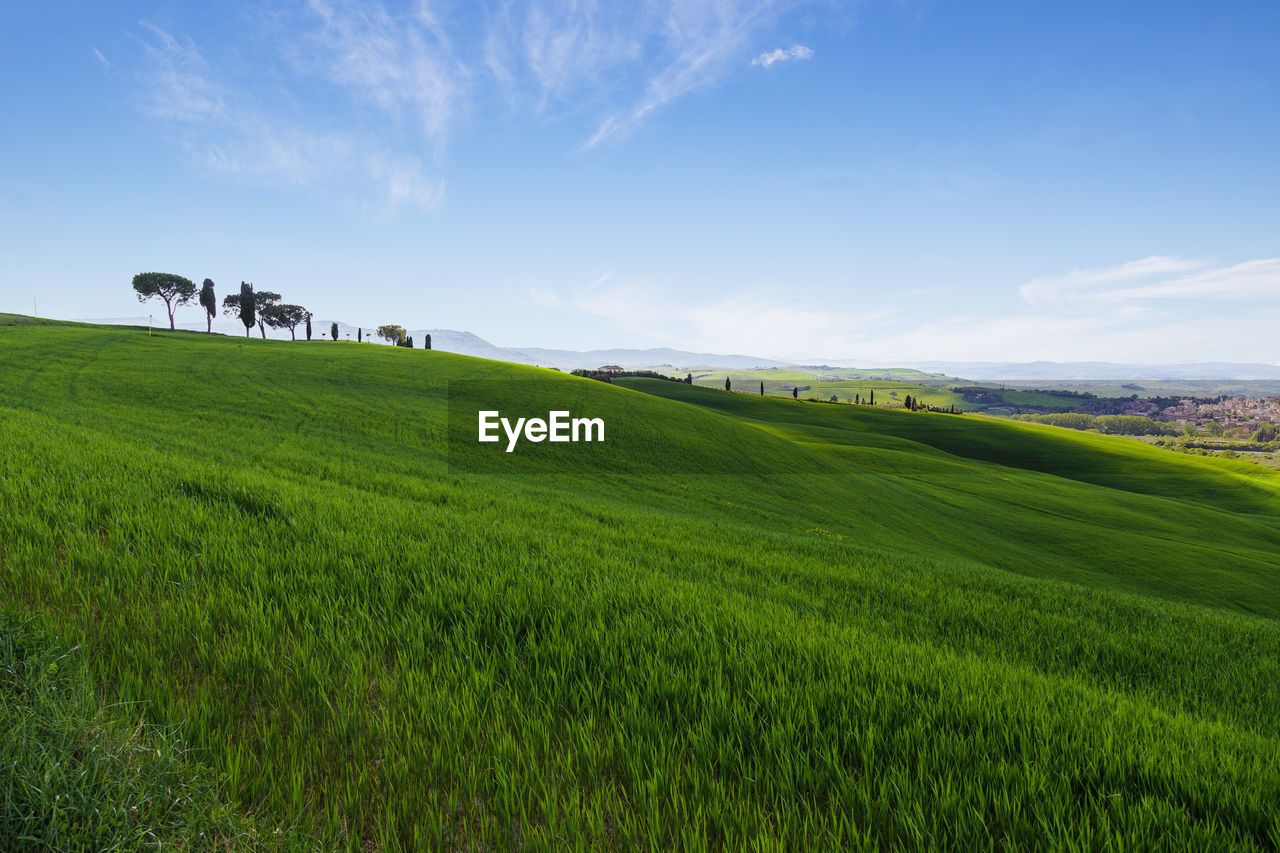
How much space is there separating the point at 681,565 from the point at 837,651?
11.4ft

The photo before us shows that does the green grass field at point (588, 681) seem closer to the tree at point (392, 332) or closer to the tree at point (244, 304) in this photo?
the tree at point (244, 304)

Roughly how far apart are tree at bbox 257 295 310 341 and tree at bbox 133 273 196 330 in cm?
1438

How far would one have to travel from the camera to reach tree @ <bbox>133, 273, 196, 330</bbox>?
97562 mm

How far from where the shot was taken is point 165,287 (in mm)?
100688

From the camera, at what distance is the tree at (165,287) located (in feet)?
320

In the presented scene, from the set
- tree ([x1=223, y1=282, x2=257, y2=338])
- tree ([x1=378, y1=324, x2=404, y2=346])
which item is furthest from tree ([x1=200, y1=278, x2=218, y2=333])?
tree ([x1=378, y1=324, x2=404, y2=346])

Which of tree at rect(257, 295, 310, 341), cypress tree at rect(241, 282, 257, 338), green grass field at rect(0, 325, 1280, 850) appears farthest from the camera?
tree at rect(257, 295, 310, 341)
